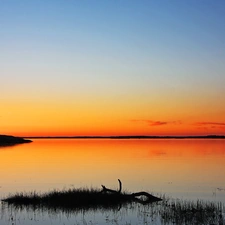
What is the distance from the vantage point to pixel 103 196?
25766 mm

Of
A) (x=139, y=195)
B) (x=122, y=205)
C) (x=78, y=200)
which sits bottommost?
(x=122, y=205)

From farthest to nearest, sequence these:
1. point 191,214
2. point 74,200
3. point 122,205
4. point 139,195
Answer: point 139,195 → point 74,200 → point 122,205 → point 191,214

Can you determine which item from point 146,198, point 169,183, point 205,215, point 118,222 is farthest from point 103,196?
point 169,183

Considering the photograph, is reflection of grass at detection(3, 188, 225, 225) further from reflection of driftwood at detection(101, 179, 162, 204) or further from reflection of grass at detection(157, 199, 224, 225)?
reflection of driftwood at detection(101, 179, 162, 204)

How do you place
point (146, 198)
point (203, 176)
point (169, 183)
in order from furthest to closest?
point (203, 176) < point (169, 183) < point (146, 198)

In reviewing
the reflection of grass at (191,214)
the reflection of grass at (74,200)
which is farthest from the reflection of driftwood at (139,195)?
the reflection of grass at (191,214)

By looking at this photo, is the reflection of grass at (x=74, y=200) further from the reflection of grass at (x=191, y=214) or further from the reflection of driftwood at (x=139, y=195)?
the reflection of grass at (x=191, y=214)

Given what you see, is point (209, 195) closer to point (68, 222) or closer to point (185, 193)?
point (185, 193)

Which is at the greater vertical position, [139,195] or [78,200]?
[139,195]

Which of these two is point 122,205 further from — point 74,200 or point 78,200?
point 74,200

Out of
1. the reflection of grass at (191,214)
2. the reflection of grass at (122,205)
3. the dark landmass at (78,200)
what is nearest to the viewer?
the reflection of grass at (191,214)

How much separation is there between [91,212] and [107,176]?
23101mm

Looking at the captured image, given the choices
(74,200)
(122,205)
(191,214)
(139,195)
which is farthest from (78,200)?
(191,214)

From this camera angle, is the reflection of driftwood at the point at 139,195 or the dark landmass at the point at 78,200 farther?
the reflection of driftwood at the point at 139,195
